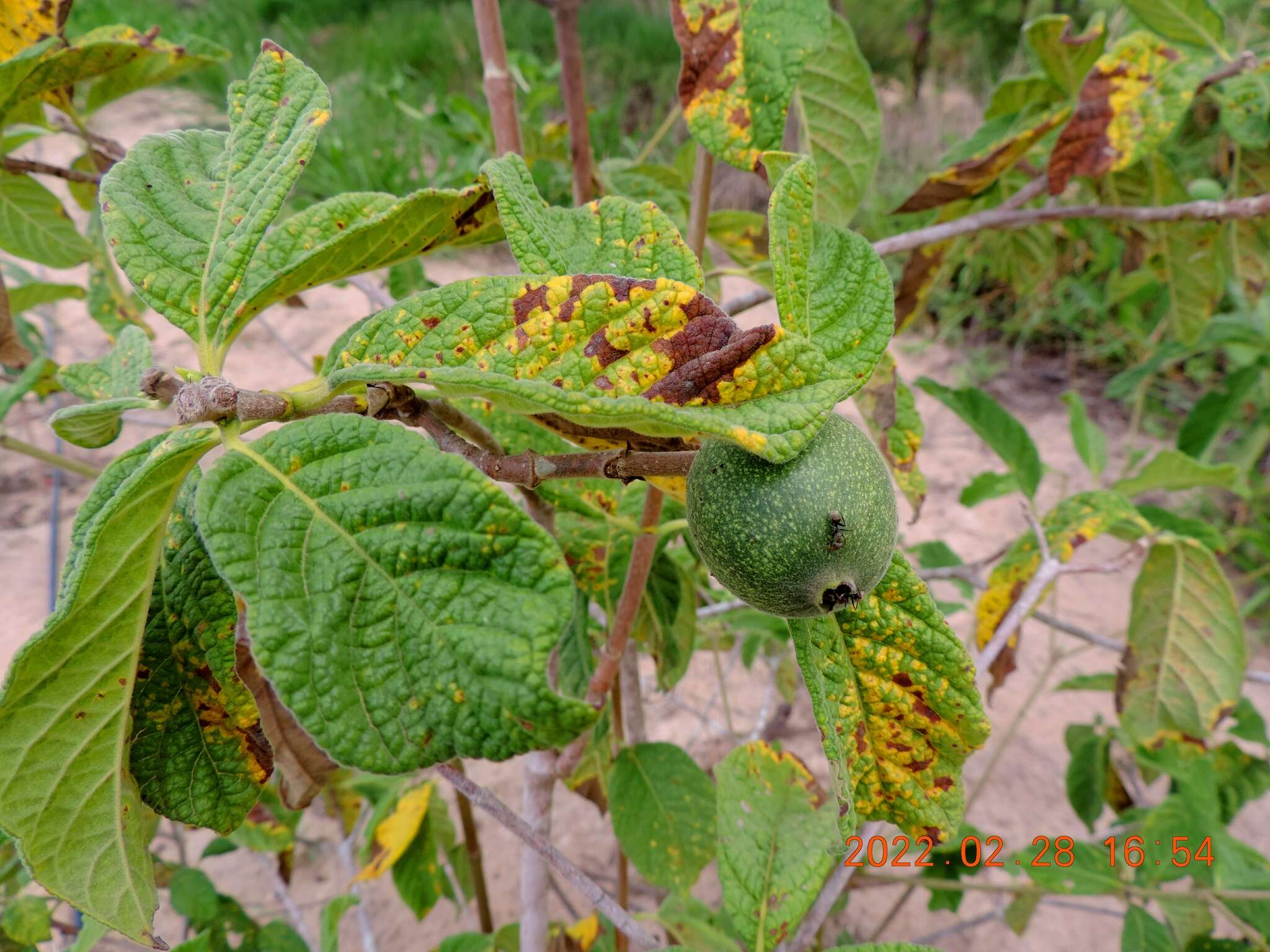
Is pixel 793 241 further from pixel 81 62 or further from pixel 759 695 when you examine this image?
pixel 759 695

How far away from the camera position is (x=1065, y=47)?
1390mm

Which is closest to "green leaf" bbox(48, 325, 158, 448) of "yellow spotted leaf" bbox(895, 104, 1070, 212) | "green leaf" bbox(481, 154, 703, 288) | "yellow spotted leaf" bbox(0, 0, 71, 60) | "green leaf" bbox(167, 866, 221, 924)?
"green leaf" bbox(481, 154, 703, 288)

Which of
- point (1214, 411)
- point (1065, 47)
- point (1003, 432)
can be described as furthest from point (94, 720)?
point (1214, 411)

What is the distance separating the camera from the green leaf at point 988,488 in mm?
1778

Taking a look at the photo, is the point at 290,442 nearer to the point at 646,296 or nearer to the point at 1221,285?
the point at 646,296

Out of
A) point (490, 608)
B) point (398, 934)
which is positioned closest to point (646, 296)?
point (490, 608)

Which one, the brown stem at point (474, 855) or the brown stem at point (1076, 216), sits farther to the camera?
the brown stem at point (474, 855)

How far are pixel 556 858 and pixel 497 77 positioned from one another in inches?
36.9

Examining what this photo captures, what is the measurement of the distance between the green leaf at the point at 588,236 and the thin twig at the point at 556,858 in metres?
0.55

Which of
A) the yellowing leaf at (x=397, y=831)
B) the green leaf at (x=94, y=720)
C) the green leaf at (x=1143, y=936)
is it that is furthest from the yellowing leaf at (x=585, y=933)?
the green leaf at (x=94, y=720)

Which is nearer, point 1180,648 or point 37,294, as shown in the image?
point 1180,648

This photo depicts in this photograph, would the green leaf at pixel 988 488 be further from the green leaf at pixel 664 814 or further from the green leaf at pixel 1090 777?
the green leaf at pixel 664 814

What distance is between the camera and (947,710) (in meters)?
0.63

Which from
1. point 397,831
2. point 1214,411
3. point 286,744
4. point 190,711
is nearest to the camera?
point 190,711
